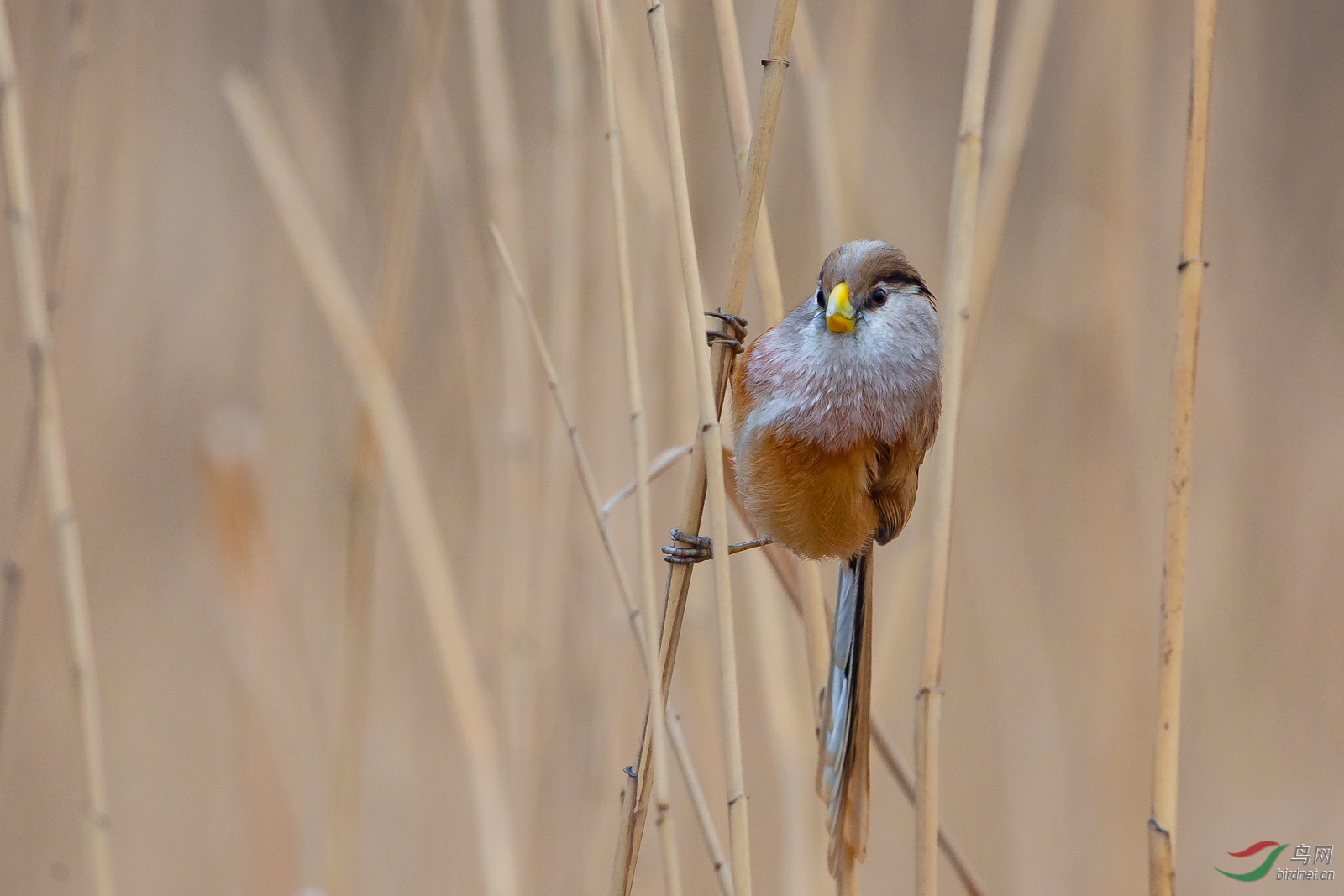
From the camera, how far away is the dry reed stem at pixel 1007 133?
1002mm

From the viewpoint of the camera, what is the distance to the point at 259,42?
85.5 inches

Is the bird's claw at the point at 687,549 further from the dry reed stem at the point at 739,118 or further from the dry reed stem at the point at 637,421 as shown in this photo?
the dry reed stem at the point at 739,118

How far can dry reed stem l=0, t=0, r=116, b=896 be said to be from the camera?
34.6 inches

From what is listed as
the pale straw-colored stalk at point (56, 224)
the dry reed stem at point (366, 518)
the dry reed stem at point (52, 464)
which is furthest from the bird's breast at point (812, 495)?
the pale straw-colored stalk at point (56, 224)

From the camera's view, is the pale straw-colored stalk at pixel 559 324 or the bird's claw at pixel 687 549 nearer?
the bird's claw at pixel 687 549

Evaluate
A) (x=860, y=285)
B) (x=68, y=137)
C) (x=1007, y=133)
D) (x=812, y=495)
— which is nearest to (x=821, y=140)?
(x=1007, y=133)

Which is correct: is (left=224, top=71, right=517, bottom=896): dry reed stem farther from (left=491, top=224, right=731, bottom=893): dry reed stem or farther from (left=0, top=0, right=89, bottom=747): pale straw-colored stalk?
(left=491, top=224, right=731, bottom=893): dry reed stem

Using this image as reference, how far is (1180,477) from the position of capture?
0.78 m

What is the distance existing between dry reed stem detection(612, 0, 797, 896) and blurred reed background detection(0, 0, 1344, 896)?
342 mm

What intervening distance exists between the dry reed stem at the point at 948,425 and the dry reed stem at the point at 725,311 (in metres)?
0.20

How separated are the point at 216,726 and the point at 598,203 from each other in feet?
3.94

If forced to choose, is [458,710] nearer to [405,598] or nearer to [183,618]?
[405,598]


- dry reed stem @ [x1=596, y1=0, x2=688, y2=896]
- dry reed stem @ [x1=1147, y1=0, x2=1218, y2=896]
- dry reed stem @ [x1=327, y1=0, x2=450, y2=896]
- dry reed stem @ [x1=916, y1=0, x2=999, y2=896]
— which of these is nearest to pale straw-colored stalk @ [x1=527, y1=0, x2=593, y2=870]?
dry reed stem @ [x1=327, y1=0, x2=450, y2=896]

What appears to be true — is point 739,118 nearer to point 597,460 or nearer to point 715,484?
point 715,484
